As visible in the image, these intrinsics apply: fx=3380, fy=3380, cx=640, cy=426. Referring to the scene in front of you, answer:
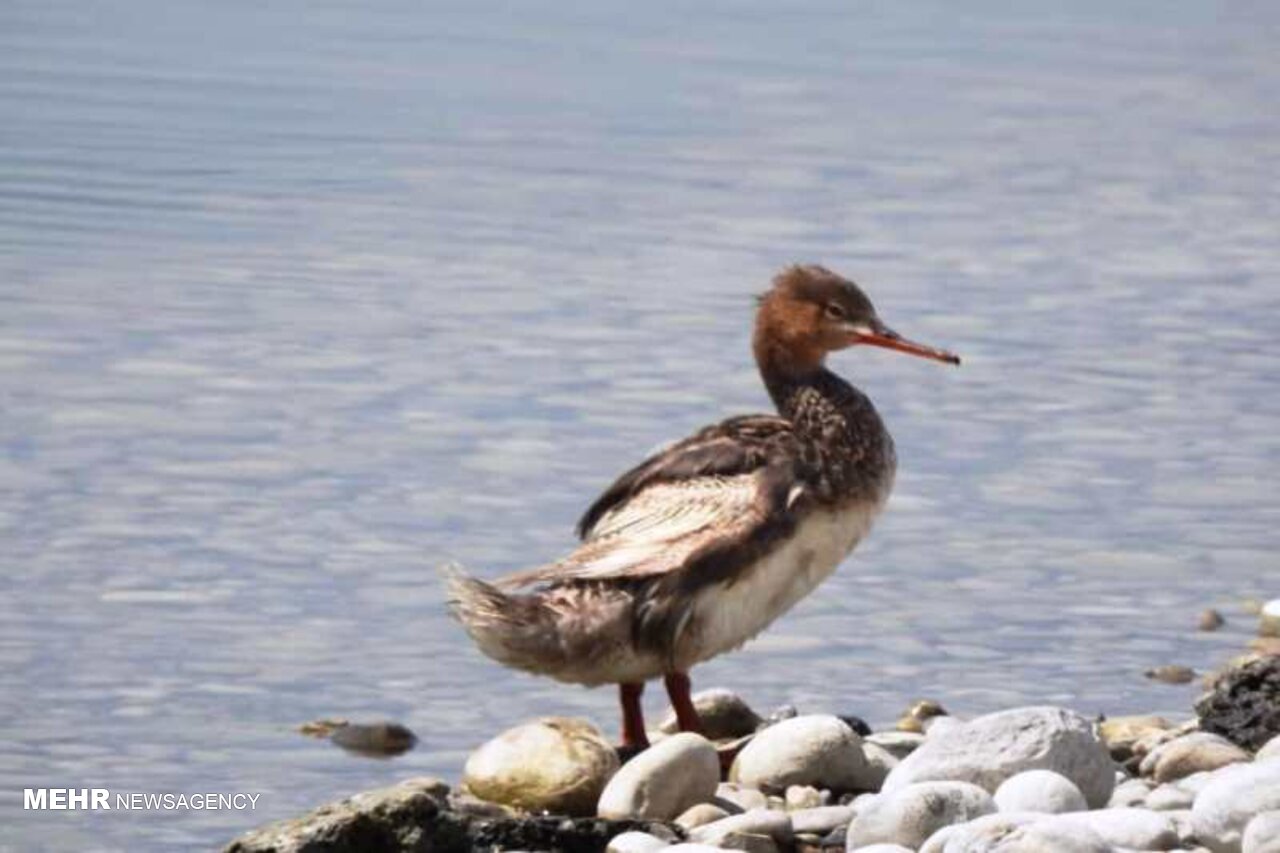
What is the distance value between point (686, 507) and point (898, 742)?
0.68 m

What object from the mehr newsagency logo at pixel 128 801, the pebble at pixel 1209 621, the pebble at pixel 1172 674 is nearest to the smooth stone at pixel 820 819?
the mehr newsagency logo at pixel 128 801

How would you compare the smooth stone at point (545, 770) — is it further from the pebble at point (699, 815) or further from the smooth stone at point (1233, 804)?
the smooth stone at point (1233, 804)

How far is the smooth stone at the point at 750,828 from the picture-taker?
6.32m

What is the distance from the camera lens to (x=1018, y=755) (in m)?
6.57

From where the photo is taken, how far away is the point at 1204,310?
1250 centimetres

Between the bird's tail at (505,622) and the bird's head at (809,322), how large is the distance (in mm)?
995

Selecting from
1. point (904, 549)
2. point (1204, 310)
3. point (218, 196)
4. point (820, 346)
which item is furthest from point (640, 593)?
point (218, 196)

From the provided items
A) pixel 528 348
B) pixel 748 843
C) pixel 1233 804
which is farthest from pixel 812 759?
pixel 528 348

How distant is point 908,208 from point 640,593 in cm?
747

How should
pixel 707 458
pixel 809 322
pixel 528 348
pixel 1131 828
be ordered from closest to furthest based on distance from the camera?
pixel 1131 828, pixel 707 458, pixel 809 322, pixel 528 348

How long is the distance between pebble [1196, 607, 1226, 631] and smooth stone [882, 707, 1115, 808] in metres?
2.21

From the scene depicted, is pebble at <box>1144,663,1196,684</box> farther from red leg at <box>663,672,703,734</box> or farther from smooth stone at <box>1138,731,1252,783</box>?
red leg at <box>663,672,703,734</box>

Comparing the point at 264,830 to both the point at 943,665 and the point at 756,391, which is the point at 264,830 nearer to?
the point at 943,665

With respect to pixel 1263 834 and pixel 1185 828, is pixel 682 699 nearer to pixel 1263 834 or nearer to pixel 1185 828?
pixel 1185 828
